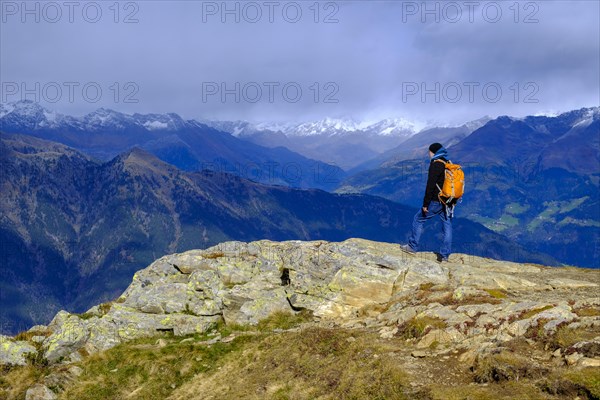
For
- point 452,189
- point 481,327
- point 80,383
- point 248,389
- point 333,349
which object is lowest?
point 80,383

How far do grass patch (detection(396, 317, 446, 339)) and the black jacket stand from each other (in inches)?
322

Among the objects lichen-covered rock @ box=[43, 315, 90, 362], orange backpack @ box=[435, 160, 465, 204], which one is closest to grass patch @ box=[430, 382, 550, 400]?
orange backpack @ box=[435, 160, 465, 204]

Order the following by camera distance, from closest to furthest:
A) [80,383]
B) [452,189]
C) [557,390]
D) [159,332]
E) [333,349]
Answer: [557,390] < [333,349] < [80,383] < [452,189] < [159,332]

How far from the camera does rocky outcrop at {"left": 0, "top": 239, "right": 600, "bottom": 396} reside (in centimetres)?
2128

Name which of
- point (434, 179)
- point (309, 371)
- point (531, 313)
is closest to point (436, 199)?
point (434, 179)

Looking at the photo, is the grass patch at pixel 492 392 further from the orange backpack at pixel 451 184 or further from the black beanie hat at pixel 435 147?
the black beanie hat at pixel 435 147

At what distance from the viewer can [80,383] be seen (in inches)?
961

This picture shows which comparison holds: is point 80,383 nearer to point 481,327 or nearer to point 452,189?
point 481,327

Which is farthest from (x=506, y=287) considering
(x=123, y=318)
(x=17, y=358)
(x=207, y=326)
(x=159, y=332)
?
(x=17, y=358)

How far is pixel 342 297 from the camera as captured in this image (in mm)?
30469

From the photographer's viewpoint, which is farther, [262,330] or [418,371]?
[262,330]

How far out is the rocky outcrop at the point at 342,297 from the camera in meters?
21.3

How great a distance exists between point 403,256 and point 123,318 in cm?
1991

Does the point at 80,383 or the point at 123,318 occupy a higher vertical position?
the point at 123,318
